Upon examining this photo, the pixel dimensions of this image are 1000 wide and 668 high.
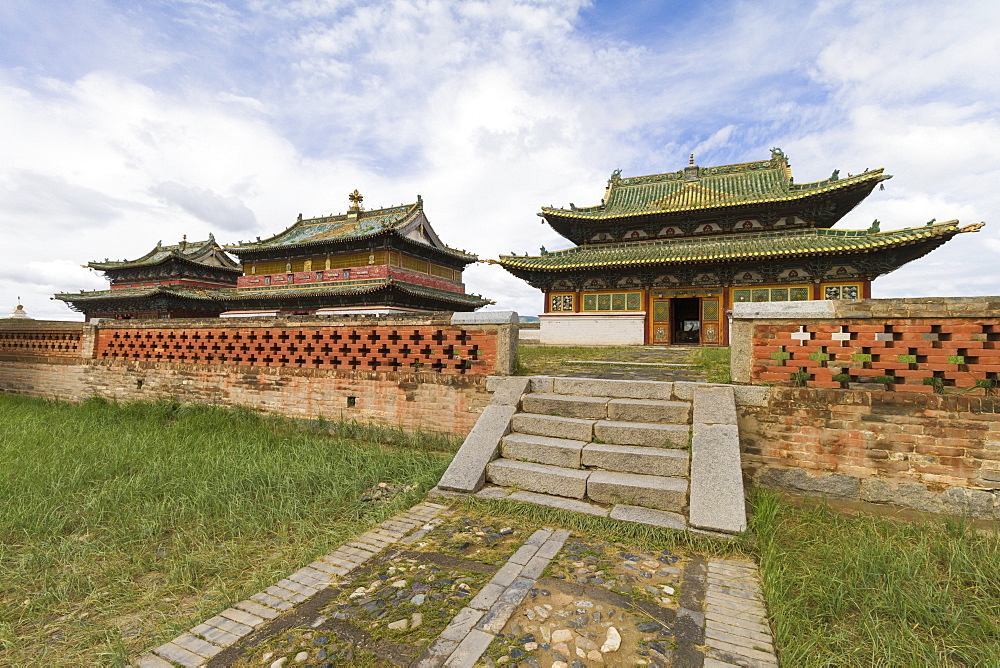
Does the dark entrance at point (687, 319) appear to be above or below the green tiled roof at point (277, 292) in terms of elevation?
below

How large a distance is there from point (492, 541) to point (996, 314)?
5.01 metres

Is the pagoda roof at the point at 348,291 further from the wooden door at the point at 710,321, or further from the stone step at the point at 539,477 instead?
the stone step at the point at 539,477

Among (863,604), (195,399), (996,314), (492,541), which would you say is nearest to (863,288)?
(996,314)

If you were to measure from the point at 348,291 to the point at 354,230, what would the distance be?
4.15 meters

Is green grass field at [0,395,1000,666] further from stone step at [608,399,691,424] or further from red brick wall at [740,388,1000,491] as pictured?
stone step at [608,399,691,424]

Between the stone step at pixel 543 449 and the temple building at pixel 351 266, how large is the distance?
16510 mm

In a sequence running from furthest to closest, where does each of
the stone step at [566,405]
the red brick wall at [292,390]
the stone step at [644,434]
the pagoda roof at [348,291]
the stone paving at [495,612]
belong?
the pagoda roof at [348,291] → the red brick wall at [292,390] → the stone step at [566,405] → the stone step at [644,434] → the stone paving at [495,612]

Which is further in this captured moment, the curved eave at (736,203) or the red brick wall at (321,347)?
the curved eave at (736,203)

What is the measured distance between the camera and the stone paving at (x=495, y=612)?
207 centimetres

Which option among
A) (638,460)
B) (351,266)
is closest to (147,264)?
(351,266)

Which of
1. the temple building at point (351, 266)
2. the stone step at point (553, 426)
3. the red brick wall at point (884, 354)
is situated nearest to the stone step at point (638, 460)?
the stone step at point (553, 426)

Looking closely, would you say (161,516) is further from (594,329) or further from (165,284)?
(165,284)

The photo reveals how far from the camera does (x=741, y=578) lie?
2729mm

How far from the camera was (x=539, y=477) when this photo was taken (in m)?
4.04
